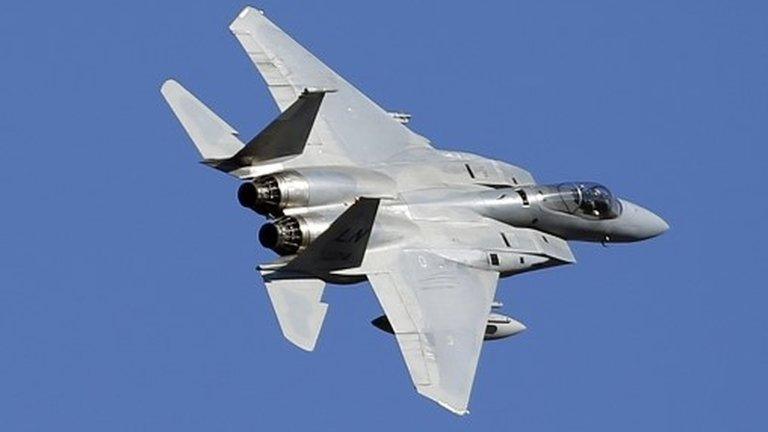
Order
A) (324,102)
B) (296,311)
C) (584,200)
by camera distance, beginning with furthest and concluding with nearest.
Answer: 1. (324,102)
2. (584,200)
3. (296,311)

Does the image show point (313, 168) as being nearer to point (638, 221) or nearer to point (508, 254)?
point (508, 254)

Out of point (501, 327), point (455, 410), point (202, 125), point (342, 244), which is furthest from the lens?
point (202, 125)

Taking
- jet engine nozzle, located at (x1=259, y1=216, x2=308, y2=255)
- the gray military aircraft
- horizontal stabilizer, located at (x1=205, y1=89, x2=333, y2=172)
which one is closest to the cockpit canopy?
the gray military aircraft

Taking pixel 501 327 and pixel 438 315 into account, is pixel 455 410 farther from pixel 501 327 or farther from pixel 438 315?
pixel 501 327

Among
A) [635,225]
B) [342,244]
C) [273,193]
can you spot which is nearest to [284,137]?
[273,193]

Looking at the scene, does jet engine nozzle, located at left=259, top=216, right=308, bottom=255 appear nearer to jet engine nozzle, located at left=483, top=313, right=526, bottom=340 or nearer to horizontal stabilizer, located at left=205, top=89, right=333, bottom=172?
horizontal stabilizer, located at left=205, top=89, right=333, bottom=172

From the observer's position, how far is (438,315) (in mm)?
36562

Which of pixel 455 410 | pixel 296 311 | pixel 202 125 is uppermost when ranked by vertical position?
pixel 202 125

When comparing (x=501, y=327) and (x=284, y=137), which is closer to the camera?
(x=284, y=137)

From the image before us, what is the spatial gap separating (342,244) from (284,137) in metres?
2.04

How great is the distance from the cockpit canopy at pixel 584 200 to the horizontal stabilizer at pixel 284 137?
4.24 m

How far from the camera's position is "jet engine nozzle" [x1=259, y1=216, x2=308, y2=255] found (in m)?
36.6

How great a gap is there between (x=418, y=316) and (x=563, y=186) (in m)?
4.47

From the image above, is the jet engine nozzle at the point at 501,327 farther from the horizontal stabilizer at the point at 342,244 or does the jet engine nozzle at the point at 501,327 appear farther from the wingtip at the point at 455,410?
the wingtip at the point at 455,410
